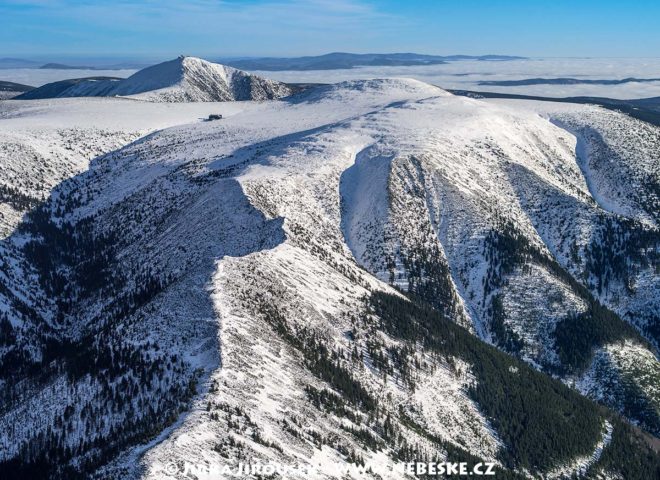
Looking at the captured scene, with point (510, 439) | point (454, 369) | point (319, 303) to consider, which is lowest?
point (510, 439)

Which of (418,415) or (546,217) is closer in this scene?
(418,415)

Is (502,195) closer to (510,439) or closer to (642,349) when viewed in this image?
(642,349)

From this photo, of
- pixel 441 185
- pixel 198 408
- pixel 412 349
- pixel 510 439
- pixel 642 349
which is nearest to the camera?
pixel 198 408

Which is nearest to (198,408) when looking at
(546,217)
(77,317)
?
(77,317)

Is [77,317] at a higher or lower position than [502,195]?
lower

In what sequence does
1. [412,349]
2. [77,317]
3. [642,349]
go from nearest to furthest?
Result: [412,349] → [77,317] → [642,349]

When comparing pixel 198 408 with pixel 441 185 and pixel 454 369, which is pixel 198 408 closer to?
pixel 454 369

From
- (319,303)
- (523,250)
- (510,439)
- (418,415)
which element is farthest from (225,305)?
(523,250)
